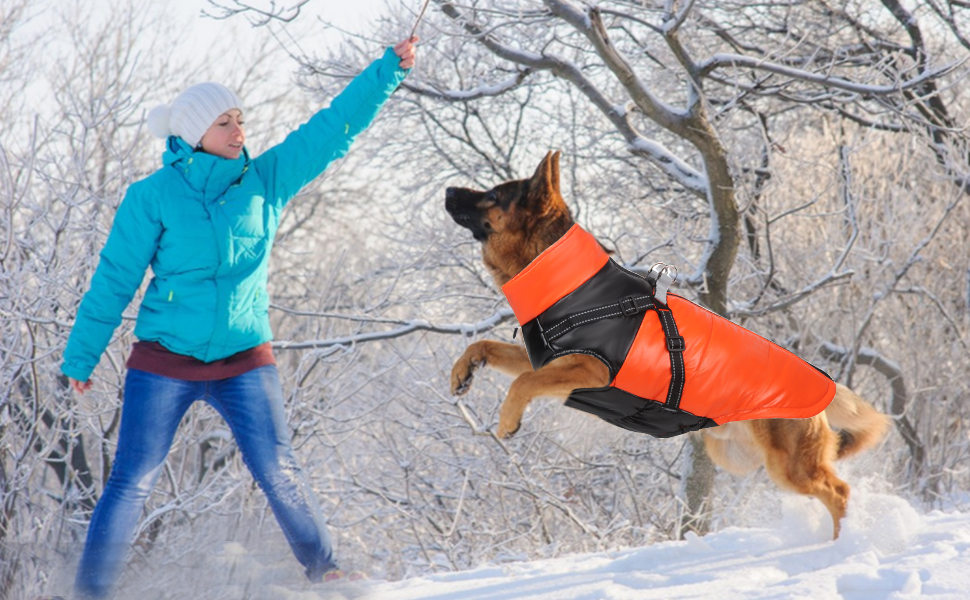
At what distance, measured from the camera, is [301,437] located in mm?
9094

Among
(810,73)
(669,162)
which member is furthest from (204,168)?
(810,73)

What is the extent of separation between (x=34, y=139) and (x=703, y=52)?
6355mm

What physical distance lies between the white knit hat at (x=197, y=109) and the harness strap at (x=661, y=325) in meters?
1.45

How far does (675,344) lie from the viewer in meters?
2.86

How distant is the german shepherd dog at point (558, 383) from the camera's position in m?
2.91

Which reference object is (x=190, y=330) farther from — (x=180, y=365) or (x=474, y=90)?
(x=474, y=90)

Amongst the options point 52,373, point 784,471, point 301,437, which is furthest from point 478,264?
point 784,471

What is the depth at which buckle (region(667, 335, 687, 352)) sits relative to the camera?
2857 millimetres

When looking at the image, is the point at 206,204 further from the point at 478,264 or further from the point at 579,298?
the point at 478,264

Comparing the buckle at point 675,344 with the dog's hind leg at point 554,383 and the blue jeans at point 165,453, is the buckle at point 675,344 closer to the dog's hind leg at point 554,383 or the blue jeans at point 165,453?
the dog's hind leg at point 554,383

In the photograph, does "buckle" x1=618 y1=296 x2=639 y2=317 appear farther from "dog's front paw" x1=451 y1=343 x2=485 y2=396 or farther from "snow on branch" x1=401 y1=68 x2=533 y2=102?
"snow on branch" x1=401 y1=68 x2=533 y2=102

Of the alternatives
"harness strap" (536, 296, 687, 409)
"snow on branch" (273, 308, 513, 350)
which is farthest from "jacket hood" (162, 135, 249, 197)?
"snow on branch" (273, 308, 513, 350)

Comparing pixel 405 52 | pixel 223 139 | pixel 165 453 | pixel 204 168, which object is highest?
pixel 405 52

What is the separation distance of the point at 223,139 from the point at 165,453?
1.17 meters
